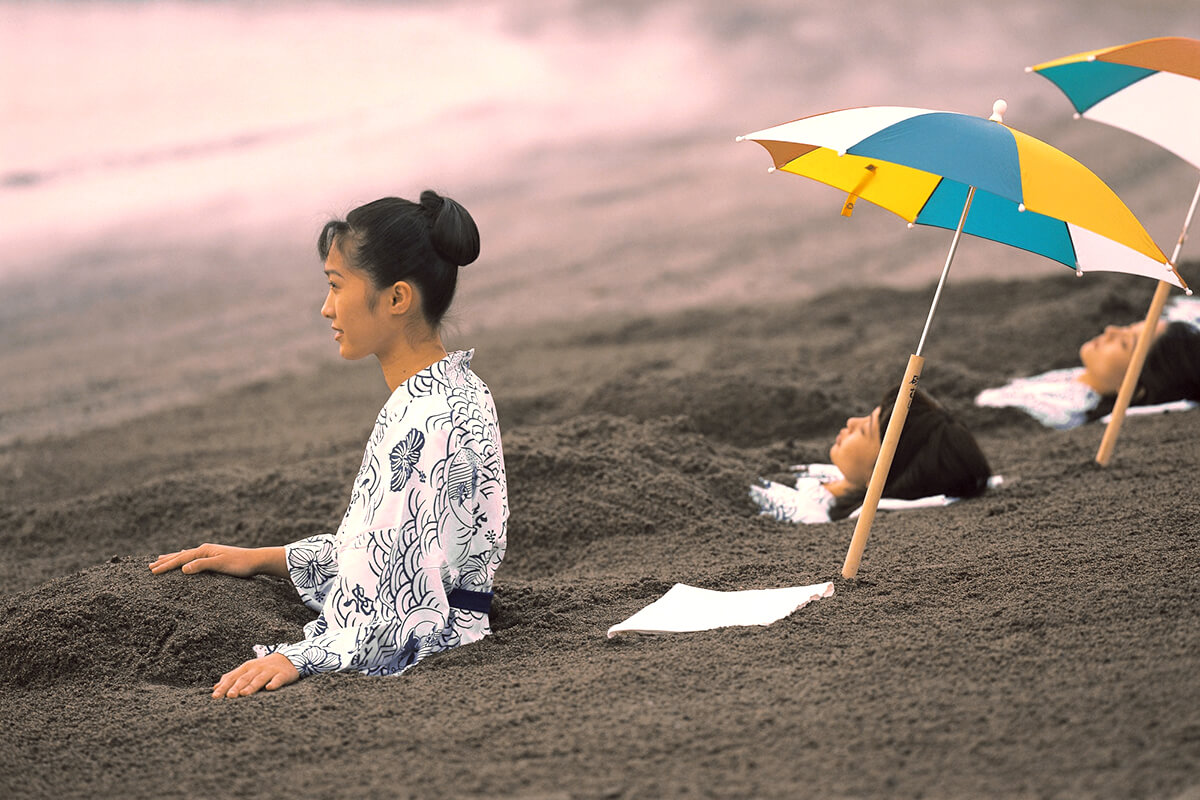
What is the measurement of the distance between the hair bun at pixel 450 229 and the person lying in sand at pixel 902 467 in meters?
1.26

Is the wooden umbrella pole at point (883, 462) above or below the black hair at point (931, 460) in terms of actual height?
above

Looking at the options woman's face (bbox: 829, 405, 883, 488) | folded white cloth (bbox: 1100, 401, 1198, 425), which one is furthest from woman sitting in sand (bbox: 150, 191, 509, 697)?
folded white cloth (bbox: 1100, 401, 1198, 425)

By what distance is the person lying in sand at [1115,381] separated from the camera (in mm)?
3869

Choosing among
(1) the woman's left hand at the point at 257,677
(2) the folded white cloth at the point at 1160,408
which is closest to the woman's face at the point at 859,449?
(2) the folded white cloth at the point at 1160,408

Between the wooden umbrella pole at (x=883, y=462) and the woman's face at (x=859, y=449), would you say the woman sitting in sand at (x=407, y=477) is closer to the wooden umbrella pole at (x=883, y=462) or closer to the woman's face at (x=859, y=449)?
the wooden umbrella pole at (x=883, y=462)

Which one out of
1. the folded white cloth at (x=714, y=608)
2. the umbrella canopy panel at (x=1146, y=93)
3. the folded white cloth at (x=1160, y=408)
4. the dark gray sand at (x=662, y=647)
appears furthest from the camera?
the folded white cloth at (x=1160, y=408)

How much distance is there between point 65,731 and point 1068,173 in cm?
185

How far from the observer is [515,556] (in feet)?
9.27

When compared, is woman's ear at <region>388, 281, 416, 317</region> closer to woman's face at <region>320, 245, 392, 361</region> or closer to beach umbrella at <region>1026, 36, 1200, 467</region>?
woman's face at <region>320, 245, 392, 361</region>

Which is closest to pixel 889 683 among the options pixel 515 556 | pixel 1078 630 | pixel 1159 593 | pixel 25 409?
pixel 1078 630

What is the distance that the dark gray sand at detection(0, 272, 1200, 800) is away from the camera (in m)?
1.50

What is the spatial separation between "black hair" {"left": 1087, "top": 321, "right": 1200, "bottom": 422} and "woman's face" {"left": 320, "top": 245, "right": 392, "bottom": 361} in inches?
109

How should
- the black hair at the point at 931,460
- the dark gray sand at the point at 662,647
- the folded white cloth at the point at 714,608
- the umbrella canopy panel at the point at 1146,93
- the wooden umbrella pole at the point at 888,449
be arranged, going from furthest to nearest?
the black hair at the point at 931,460 → the umbrella canopy panel at the point at 1146,93 → the wooden umbrella pole at the point at 888,449 → the folded white cloth at the point at 714,608 → the dark gray sand at the point at 662,647

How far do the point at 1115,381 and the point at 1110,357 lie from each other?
0.08m
